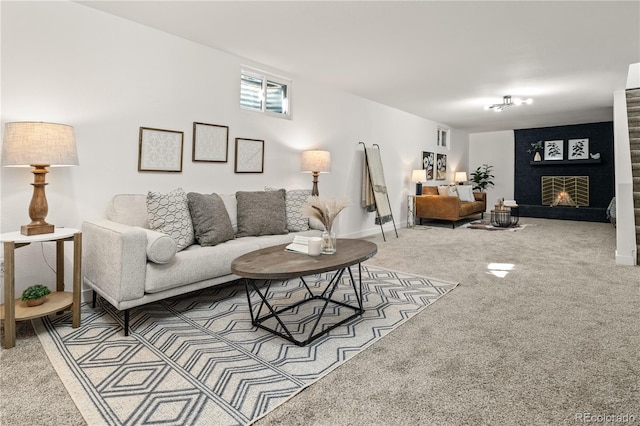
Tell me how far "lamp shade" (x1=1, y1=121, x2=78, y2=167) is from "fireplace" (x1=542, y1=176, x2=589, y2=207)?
10.1m

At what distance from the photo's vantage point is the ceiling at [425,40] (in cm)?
288

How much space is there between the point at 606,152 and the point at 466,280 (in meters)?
7.50

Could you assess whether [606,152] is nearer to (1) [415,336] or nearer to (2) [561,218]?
(2) [561,218]

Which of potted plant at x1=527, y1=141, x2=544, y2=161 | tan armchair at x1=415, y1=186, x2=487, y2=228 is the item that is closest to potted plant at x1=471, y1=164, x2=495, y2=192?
potted plant at x1=527, y1=141, x2=544, y2=161

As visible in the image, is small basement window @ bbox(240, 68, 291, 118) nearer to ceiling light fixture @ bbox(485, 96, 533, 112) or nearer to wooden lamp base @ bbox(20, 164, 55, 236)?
wooden lamp base @ bbox(20, 164, 55, 236)

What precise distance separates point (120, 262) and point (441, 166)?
773 cm

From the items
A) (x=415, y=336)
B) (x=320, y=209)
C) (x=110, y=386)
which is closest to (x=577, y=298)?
(x=415, y=336)

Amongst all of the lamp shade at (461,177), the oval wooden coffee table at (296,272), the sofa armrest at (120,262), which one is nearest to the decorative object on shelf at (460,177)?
the lamp shade at (461,177)

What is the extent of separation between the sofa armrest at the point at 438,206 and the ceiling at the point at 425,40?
2.15m

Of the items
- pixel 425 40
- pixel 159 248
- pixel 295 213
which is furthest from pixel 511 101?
pixel 159 248

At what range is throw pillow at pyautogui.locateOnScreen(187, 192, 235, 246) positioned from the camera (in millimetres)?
2891

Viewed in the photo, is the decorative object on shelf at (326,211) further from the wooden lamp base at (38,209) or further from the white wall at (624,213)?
the white wall at (624,213)

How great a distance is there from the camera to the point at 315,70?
4.39 meters

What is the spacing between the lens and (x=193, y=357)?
194 cm
